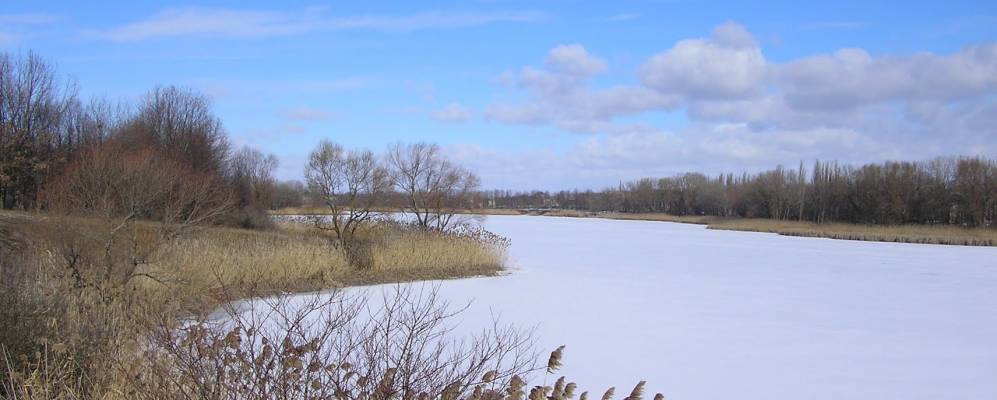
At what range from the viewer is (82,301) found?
5.00 m

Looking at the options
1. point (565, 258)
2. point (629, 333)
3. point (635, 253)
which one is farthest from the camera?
point (635, 253)

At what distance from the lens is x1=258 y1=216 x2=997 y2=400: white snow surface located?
232 inches

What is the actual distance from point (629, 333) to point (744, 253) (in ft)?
47.0

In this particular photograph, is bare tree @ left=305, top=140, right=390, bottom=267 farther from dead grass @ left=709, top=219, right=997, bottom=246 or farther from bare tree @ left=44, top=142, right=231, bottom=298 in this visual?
dead grass @ left=709, top=219, right=997, bottom=246

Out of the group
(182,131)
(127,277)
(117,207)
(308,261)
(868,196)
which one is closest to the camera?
(127,277)

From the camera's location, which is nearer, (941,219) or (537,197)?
(941,219)

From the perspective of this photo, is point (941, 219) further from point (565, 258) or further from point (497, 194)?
point (497, 194)

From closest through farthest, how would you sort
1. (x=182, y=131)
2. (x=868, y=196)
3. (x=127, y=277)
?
(x=127, y=277), (x=182, y=131), (x=868, y=196)

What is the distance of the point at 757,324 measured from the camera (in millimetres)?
8641

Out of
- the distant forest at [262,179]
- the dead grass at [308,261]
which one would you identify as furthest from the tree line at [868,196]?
the dead grass at [308,261]

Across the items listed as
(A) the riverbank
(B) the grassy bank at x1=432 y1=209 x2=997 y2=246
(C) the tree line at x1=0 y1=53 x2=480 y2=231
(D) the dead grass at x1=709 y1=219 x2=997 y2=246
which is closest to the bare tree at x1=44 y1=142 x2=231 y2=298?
(C) the tree line at x1=0 y1=53 x2=480 y2=231

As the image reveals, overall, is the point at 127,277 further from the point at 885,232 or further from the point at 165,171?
the point at 885,232

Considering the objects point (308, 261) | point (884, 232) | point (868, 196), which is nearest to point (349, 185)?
point (308, 261)

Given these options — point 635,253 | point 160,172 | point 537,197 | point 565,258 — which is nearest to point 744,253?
point 635,253
